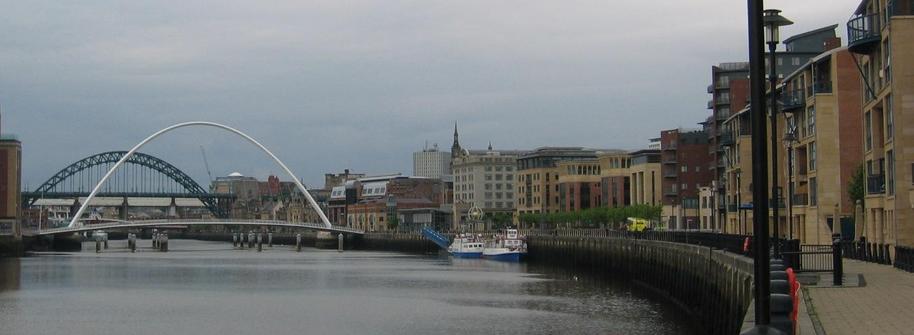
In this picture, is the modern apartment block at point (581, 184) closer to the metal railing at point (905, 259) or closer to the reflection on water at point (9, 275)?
the reflection on water at point (9, 275)

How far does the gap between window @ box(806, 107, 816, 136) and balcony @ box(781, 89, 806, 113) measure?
0.82m

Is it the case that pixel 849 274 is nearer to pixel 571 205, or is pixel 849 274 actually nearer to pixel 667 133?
pixel 667 133

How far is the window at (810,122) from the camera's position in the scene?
70.1 metres

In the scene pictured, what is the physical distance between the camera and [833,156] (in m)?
68.1

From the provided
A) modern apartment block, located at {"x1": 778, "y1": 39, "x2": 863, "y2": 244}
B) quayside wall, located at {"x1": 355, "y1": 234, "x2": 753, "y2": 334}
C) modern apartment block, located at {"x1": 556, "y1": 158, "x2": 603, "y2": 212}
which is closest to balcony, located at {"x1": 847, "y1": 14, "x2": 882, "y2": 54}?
quayside wall, located at {"x1": 355, "y1": 234, "x2": 753, "y2": 334}

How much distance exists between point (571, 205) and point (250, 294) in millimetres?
121028

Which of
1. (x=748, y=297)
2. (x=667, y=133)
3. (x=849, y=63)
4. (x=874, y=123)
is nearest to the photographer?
(x=748, y=297)

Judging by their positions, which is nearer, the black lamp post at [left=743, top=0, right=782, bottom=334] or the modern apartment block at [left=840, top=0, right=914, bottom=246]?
the black lamp post at [left=743, top=0, right=782, bottom=334]

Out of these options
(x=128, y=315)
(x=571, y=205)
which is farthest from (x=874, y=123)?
(x=571, y=205)

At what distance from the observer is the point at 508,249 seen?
131 m

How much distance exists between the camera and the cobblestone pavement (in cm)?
2148

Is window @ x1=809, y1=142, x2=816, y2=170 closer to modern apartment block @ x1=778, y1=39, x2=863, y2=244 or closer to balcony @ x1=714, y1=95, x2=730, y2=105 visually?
modern apartment block @ x1=778, y1=39, x2=863, y2=244

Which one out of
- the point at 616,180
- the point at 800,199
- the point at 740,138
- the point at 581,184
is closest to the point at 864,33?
the point at 800,199

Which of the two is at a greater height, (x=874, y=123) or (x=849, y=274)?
(x=874, y=123)
